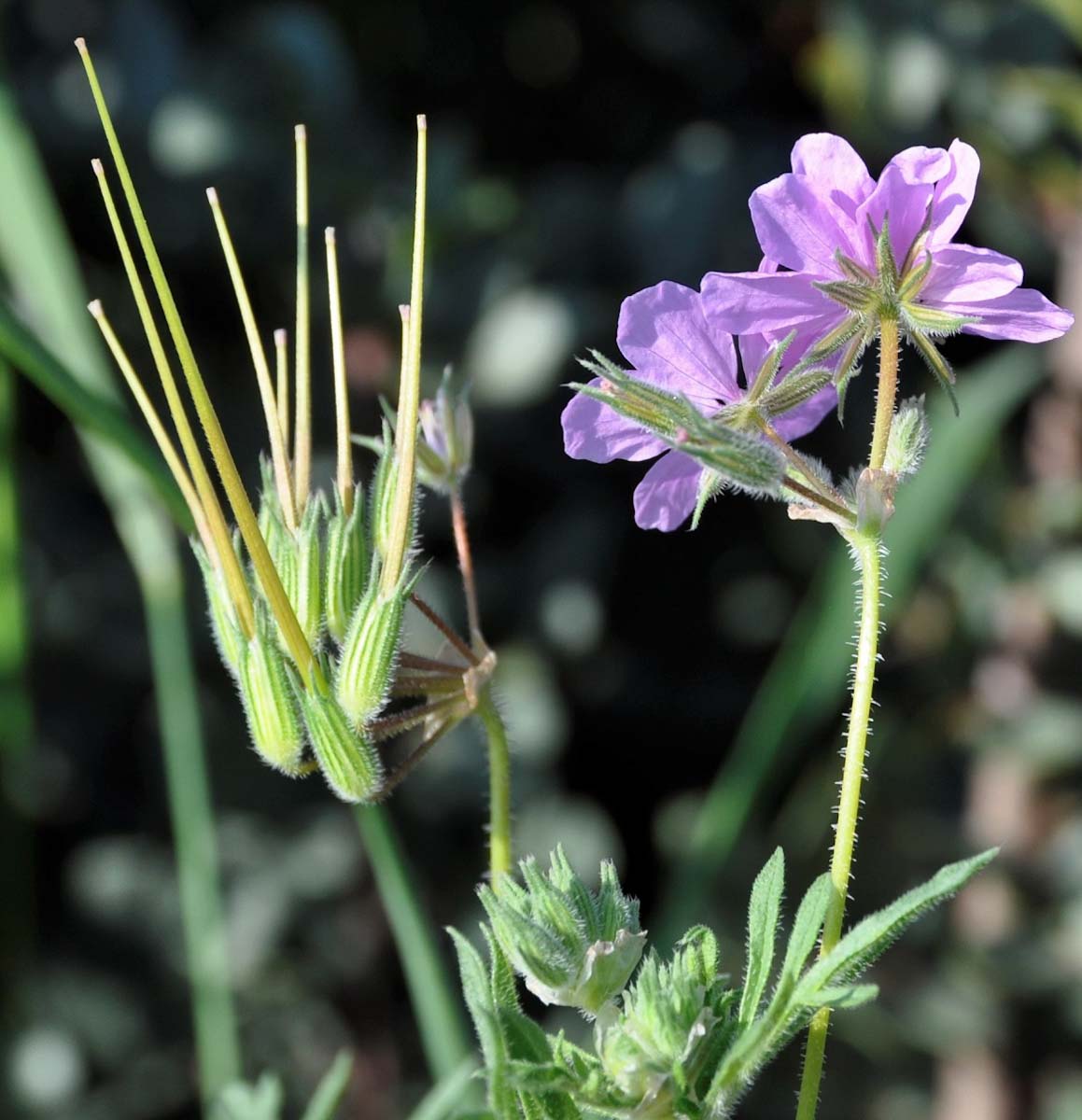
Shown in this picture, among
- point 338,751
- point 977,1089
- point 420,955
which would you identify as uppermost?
point 338,751

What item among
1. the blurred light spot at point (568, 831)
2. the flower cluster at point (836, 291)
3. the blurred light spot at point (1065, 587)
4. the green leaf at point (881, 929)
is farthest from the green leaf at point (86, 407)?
the blurred light spot at point (1065, 587)

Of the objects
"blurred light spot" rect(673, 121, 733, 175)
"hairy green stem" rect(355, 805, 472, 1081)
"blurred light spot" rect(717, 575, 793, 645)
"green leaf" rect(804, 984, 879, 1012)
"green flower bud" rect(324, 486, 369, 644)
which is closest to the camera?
"green leaf" rect(804, 984, 879, 1012)

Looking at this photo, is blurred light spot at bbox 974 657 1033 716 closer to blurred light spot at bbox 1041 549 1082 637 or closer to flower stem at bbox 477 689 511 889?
blurred light spot at bbox 1041 549 1082 637

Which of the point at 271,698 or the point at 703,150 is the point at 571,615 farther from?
the point at 271,698

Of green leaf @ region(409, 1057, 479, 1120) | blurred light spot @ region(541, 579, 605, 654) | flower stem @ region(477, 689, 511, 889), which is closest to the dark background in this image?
blurred light spot @ region(541, 579, 605, 654)

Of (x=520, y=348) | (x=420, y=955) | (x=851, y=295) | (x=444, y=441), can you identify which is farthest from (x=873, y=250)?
(x=520, y=348)

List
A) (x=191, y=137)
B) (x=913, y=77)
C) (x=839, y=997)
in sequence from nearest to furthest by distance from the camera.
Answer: (x=839, y=997) → (x=191, y=137) → (x=913, y=77)

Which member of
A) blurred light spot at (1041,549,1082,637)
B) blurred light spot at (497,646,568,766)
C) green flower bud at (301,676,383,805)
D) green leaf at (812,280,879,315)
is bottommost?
blurred light spot at (1041,549,1082,637)
